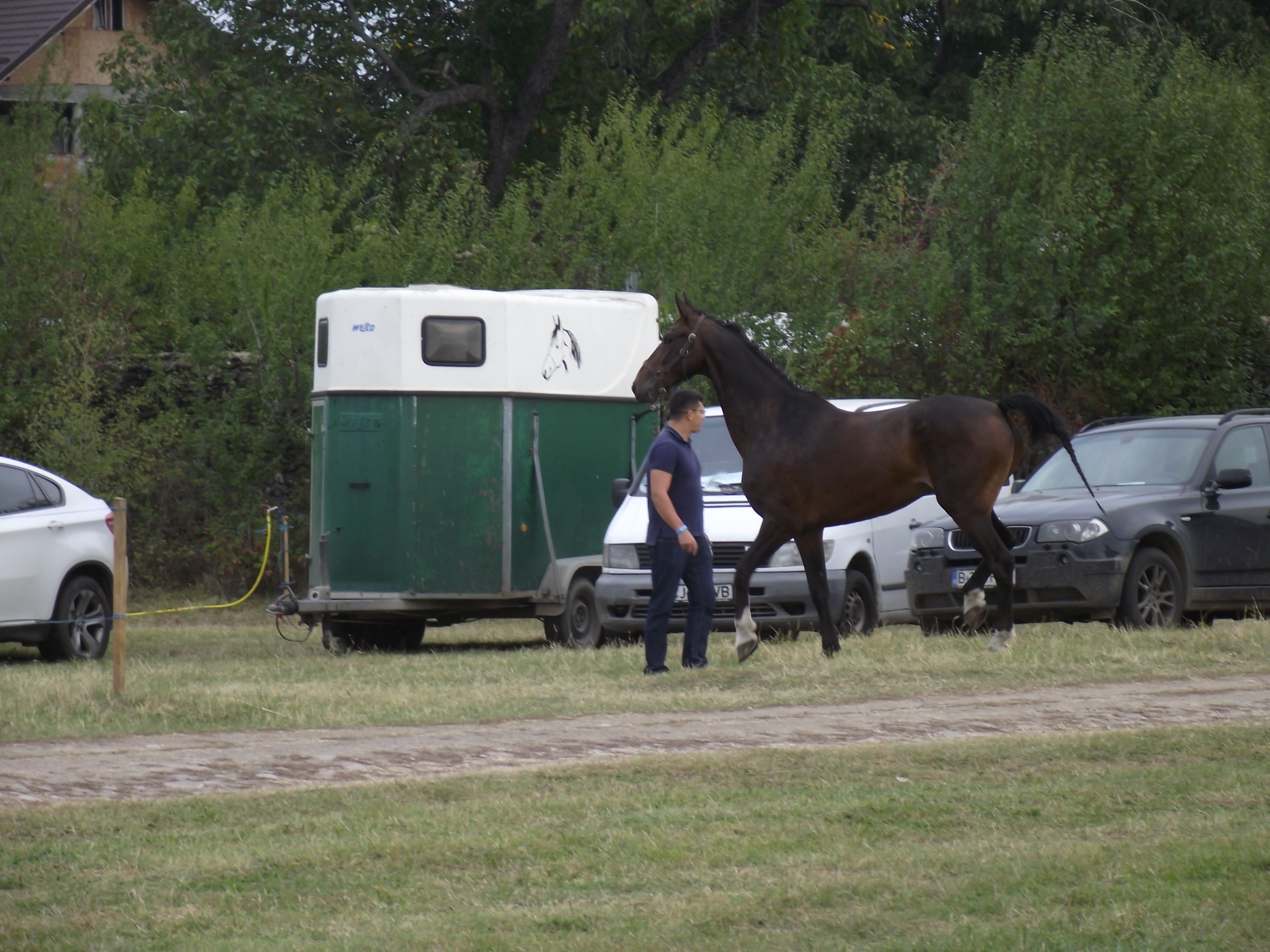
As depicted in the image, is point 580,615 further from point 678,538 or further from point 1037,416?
point 1037,416

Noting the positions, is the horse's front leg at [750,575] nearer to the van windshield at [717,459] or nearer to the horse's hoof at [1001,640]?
the horse's hoof at [1001,640]

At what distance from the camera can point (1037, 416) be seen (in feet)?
42.9

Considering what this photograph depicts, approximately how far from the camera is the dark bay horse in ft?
42.9

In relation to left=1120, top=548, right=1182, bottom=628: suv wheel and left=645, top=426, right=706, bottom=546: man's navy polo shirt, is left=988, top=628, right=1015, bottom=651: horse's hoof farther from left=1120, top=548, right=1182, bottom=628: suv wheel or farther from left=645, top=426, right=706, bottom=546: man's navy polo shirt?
left=645, top=426, right=706, bottom=546: man's navy polo shirt

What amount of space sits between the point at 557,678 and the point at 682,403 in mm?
2005

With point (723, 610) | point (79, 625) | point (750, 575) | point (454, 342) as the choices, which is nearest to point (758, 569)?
point (723, 610)

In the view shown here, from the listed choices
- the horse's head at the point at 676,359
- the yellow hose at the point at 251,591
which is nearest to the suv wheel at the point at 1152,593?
the horse's head at the point at 676,359

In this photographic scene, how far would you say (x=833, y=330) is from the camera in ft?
71.0

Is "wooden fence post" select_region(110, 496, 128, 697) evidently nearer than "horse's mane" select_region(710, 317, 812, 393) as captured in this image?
Yes

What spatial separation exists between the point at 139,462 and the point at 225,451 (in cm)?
98

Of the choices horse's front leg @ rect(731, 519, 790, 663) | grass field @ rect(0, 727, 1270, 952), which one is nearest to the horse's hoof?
horse's front leg @ rect(731, 519, 790, 663)

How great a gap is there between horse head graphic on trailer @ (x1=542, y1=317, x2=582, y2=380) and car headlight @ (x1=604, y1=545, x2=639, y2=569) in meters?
1.78

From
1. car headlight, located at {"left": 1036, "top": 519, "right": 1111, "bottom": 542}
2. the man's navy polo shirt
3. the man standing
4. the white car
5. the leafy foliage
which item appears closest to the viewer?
the man standing

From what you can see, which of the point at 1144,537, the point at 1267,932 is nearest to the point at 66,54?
the point at 1144,537
